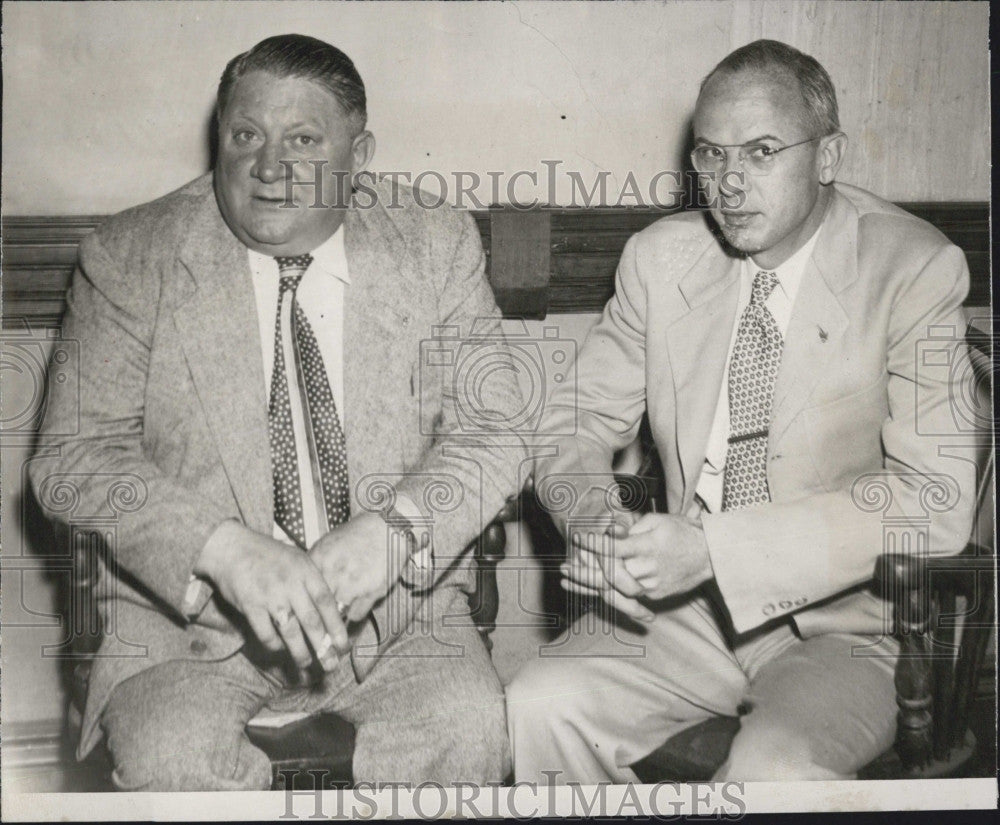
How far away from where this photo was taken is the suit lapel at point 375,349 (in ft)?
7.39

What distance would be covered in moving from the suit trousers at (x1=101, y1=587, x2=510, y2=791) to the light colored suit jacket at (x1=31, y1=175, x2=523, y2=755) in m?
0.07

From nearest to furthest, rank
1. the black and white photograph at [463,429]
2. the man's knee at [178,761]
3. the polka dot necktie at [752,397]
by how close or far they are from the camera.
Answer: the man's knee at [178,761] → the black and white photograph at [463,429] → the polka dot necktie at [752,397]

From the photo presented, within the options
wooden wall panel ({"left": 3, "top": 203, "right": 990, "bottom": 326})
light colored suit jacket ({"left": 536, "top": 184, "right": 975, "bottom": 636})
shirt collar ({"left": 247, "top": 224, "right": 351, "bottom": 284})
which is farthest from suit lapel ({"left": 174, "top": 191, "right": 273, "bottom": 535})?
light colored suit jacket ({"left": 536, "top": 184, "right": 975, "bottom": 636})

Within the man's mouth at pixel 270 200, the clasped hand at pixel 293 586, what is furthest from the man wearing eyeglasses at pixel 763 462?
the man's mouth at pixel 270 200

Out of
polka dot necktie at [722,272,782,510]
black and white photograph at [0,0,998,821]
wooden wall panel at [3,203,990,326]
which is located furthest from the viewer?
wooden wall panel at [3,203,990,326]

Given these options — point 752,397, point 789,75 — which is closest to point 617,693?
point 752,397

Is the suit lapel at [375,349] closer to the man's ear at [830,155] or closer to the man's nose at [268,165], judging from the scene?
the man's nose at [268,165]

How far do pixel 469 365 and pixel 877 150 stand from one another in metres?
0.98

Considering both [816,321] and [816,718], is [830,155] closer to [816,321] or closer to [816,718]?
[816,321]

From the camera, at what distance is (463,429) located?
7.50ft

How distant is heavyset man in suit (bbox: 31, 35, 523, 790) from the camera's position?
2.17 m

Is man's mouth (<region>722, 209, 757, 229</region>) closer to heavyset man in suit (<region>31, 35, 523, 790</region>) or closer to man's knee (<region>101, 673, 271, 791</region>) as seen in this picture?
heavyset man in suit (<region>31, 35, 523, 790</region>)

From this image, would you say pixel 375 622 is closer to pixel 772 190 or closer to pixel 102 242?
pixel 102 242

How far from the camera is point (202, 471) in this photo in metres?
2.22
